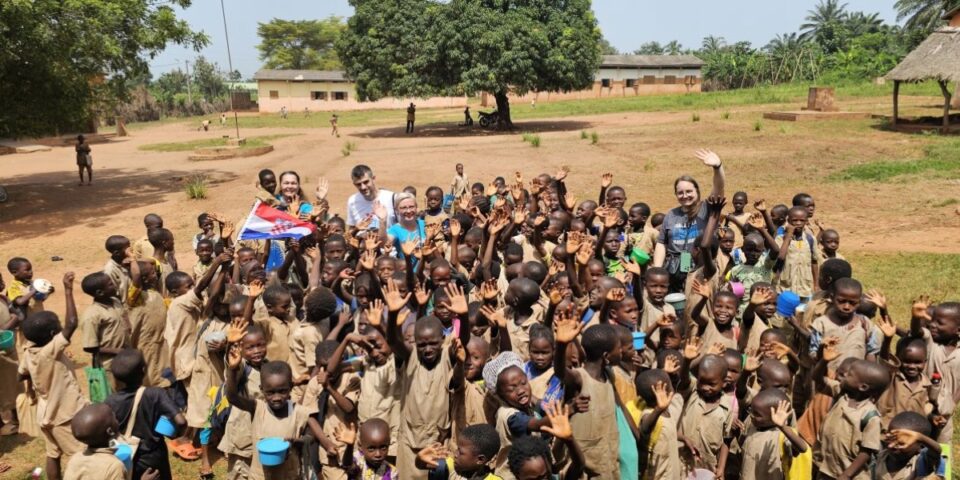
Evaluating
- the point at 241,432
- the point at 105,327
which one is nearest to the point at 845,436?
the point at 241,432

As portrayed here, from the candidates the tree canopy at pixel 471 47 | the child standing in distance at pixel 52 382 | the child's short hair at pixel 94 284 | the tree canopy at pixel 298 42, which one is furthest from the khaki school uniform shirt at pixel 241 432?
the tree canopy at pixel 298 42

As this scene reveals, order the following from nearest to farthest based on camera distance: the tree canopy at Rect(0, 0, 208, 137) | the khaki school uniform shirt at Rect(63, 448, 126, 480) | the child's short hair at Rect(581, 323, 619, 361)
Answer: the khaki school uniform shirt at Rect(63, 448, 126, 480) → the child's short hair at Rect(581, 323, 619, 361) → the tree canopy at Rect(0, 0, 208, 137)

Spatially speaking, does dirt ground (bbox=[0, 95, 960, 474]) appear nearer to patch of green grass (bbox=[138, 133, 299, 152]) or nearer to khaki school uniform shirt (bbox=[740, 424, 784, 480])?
patch of green grass (bbox=[138, 133, 299, 152])

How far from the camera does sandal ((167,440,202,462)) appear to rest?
508 centimetres

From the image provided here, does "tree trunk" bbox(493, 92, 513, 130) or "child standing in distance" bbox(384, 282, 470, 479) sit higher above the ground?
"tree trunk" bbox(493, 92, 513, 130)

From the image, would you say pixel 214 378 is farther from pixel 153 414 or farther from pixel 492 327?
pixel 492 327

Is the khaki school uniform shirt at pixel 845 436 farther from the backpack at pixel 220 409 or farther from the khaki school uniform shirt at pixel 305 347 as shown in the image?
the backpack at pixel 220 409

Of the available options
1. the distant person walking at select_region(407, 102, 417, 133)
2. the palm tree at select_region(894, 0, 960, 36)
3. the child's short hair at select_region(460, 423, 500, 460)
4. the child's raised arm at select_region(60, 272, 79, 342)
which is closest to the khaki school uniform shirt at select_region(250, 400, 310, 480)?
the child's short hair at select_region(460, 423, 500, 460)

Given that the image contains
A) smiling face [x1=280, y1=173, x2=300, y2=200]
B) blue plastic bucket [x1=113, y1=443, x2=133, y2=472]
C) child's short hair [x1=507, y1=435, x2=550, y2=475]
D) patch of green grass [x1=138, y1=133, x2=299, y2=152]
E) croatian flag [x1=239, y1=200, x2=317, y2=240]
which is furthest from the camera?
patch of green grass [x1=138, y1=133, x2=299, y2=152]

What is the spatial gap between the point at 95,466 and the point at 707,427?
9.94 ft

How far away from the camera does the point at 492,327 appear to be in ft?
14.2

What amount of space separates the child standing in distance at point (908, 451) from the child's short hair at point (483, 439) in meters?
1.84

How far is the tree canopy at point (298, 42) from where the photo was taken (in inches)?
2908

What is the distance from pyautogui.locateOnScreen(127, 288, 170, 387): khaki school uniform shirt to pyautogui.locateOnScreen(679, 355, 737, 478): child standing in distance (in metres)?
3.85
